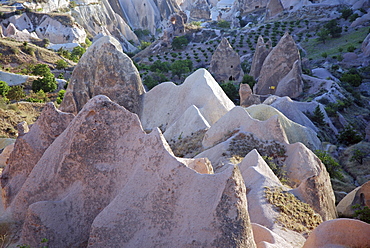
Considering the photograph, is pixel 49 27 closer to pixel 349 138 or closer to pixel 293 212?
pixel 349 138

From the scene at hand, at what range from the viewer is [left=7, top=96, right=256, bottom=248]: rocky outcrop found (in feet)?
23.8

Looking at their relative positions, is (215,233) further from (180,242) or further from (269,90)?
(269,90)

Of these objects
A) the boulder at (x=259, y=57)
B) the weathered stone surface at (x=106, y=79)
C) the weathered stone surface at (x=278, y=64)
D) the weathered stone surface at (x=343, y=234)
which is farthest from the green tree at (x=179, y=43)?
the weathered stone surface at (x=343, y=234)

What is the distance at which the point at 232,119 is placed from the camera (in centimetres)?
1697

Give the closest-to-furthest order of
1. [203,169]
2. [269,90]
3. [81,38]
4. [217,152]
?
1. [203,169]
2. [217,152]
3. [269,90]
4. [81,38]

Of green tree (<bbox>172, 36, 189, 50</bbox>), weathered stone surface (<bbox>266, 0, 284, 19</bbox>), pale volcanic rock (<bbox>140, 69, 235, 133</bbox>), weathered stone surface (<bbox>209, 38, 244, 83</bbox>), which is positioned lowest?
weathered stone surface (<bbox>266, 0, 284, 19</bbox>)

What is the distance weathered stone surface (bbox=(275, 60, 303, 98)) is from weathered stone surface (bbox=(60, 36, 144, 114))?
54.4 feet

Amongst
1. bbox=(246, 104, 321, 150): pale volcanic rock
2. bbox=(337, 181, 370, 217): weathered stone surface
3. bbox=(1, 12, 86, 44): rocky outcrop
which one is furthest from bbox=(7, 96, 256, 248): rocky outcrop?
bbox=(1, 12, 86, 44): rocky outcrop

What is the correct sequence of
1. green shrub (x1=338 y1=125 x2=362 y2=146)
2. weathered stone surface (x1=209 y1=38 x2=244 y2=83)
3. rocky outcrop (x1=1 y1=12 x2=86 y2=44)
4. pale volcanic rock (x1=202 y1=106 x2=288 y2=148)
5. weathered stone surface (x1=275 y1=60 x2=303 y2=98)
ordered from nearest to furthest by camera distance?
pale volcanic rock (x1=202 y1=106 x2=288 y2=148) → green shrub (x1=338 y1=125 x2=362 y2=146) → weathered stone surface (x1=275 y1=60 x2=303 y2=98) → weathered stone surface (x1=209 y1=38 x2=244 y2=83) → rocky outcrop (x1=1 y1=12 x2=86 y2=44)

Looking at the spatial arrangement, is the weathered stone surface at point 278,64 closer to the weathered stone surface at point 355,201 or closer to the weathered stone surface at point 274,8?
the weathered stone surface at point 355,201

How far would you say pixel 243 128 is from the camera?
53.7ft

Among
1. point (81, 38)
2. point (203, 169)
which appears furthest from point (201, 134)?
point (81, 38)

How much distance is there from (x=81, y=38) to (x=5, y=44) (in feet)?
92.0

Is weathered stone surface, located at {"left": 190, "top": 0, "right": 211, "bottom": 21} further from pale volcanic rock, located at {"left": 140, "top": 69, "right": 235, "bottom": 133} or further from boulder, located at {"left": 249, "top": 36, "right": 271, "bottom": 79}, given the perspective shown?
pale volcanic rock, located at {"left": 140, "top": 69, "right": 235, "bottom": 133}
